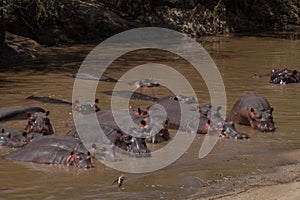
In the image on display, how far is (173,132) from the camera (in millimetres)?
10383

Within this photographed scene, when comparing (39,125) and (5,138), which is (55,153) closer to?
(5,138)

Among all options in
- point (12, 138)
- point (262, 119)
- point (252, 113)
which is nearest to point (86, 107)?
point (12, 138)

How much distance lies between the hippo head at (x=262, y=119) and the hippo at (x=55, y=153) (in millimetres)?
3129

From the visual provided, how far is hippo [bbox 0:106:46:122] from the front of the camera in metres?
10.6

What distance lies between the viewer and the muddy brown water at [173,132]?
23.8 feet

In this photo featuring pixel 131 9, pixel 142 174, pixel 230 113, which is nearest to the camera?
pixel 142 174

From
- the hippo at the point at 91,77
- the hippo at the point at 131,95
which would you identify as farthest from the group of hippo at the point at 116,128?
the hippo at the point at 91,77

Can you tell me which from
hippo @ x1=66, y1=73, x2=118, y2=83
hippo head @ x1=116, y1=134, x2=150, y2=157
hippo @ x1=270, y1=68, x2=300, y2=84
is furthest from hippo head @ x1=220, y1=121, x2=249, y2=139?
hippo @ x1=66, y1=73, x2=118, y2=83

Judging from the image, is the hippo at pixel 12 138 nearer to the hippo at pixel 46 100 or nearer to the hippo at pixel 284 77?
the hippo at pixel 46 100

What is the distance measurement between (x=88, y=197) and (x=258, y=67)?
1087 centimetres

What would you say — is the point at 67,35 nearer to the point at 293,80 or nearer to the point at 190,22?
the point at 190,22

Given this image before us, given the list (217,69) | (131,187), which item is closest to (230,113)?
(131,187)

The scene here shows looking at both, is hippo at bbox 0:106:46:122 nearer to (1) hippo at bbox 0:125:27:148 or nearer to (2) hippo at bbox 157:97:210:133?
(1) hippo at bbox 0:125:27:148

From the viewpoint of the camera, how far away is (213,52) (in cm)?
2012
